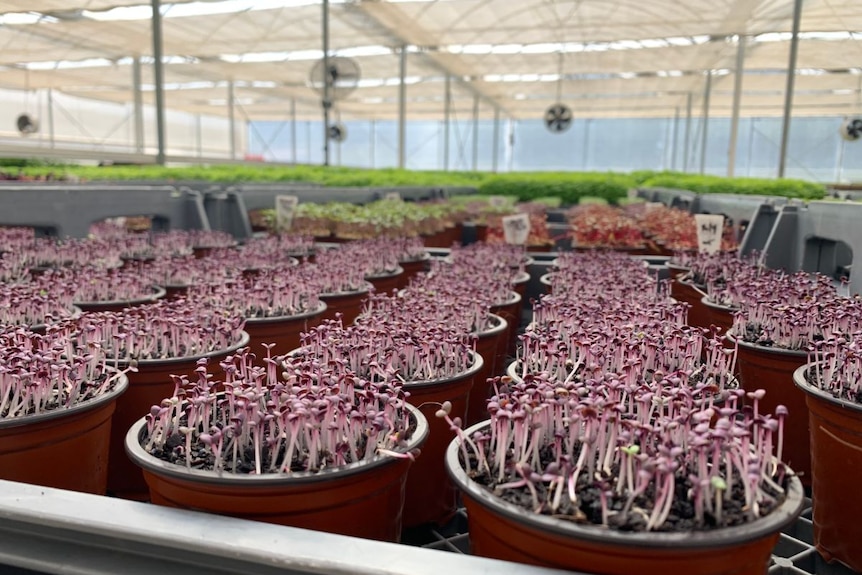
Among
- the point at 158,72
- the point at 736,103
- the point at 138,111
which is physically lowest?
the point at 158,72

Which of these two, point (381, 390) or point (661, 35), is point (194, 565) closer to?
point (381, 390)

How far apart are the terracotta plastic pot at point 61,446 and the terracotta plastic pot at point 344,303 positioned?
59.3 inches

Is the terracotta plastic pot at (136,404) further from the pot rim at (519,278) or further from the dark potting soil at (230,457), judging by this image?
the pot rim at (519,278)

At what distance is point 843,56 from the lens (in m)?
8.44

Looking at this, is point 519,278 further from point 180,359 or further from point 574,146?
point 574,146

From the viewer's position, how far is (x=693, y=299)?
368 cm

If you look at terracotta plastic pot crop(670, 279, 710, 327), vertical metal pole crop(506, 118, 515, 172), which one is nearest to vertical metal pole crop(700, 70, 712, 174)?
vertical metal pole crop(506, 118, 515, 172)

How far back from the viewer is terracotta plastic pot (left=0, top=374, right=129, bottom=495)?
1646 millimetres

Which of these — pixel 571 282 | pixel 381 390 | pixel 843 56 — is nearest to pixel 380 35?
pixel 843 56

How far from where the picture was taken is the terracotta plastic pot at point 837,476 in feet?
5.32

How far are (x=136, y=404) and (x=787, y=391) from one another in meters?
2.11

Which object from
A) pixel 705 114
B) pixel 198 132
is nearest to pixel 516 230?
pixel 705 114

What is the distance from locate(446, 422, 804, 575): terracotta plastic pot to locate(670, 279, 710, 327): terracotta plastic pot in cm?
228

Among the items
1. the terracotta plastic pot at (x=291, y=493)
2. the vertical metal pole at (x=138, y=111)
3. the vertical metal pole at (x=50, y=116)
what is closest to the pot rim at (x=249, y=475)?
the terracotta plastic pot at (x=291, y=493)
